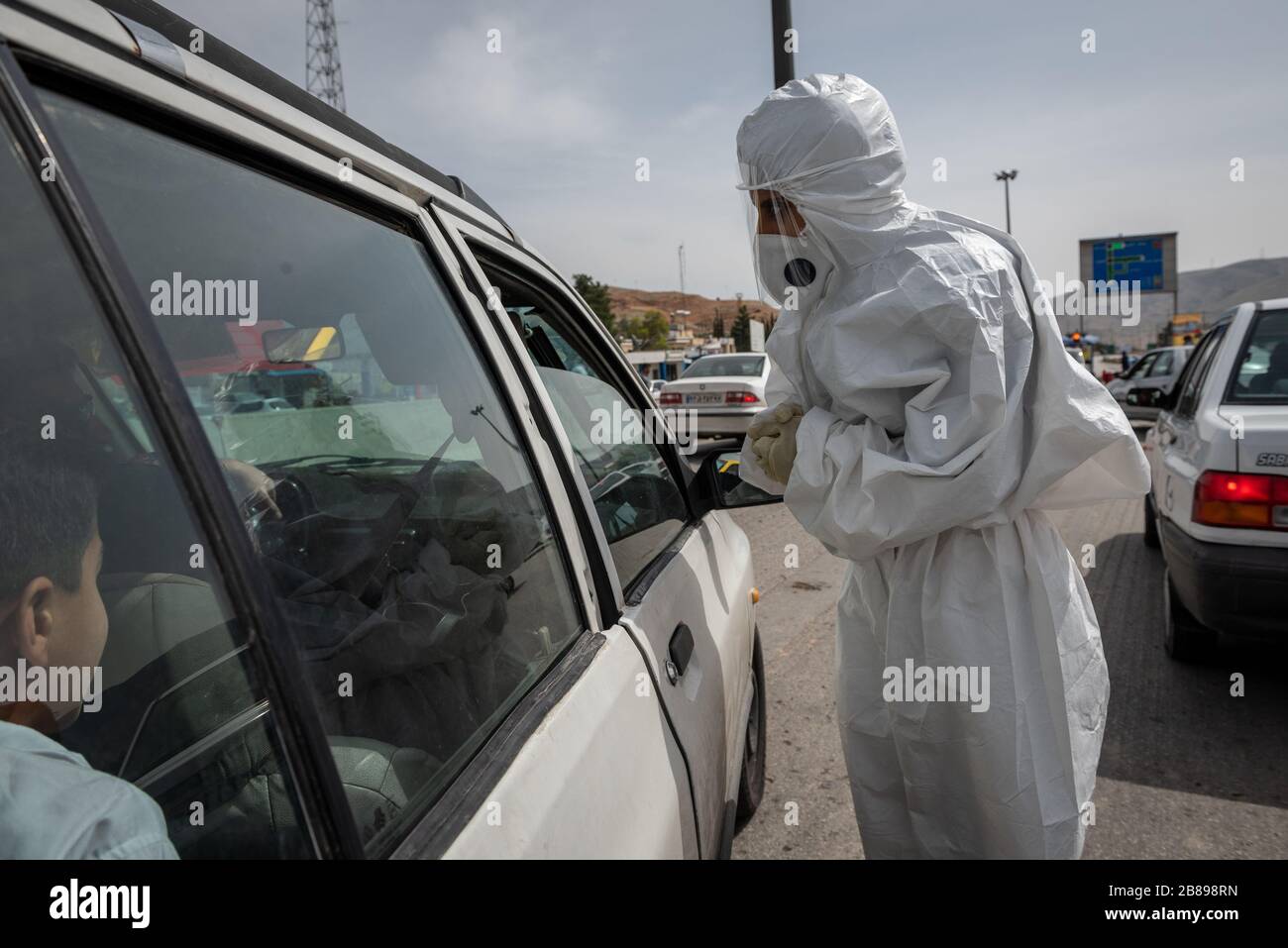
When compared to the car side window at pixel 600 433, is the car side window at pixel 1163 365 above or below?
above

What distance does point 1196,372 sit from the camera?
5102 mm

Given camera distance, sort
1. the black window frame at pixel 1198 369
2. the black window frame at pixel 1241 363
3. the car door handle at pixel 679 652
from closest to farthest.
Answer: the car door handle at pixel 679 652 → the black window frame at pixel 1241 363 → the black window frame at pixel 1198 369

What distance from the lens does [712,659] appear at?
6.97 ft

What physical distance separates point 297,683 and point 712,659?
53.2 inches

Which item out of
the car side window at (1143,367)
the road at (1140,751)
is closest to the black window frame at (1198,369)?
the road at (1140,751)

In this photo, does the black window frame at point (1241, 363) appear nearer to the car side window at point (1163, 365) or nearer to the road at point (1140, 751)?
the road at point (1140, 751)

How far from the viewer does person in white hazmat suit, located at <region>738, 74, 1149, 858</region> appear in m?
1.82

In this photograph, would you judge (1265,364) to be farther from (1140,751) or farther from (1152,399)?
(1140,751)

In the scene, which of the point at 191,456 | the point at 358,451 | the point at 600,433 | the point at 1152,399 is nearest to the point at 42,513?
the point at 191,456

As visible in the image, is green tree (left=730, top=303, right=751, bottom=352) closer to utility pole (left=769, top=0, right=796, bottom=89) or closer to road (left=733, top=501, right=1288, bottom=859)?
utility pole (left=769, top=0, right=796, bottom=89)

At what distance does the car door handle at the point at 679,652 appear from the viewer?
5.74 feet

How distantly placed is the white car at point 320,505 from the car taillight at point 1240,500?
2695 millimetres
